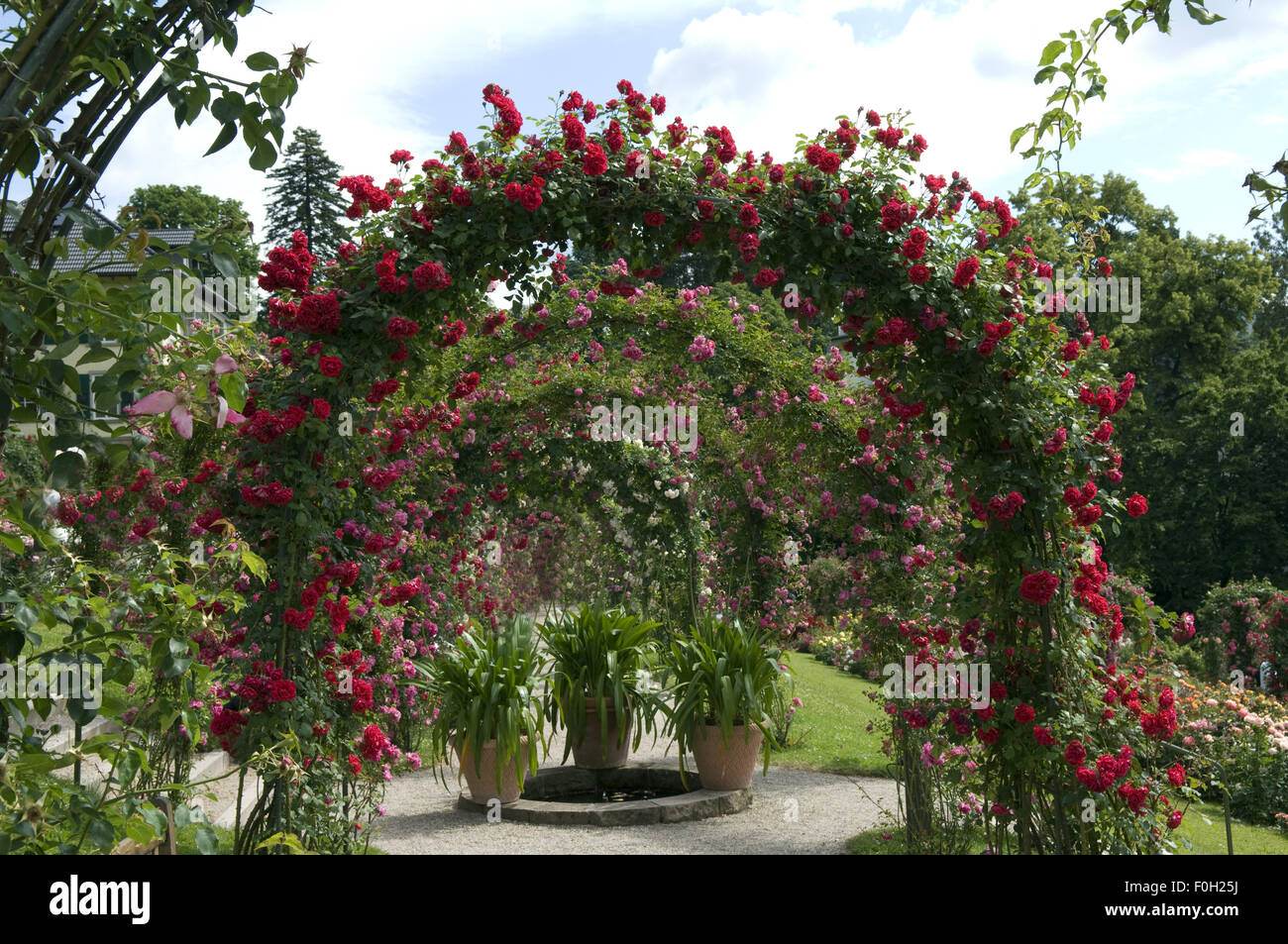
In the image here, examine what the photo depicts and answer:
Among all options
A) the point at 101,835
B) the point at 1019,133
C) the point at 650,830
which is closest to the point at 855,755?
the point at 650,830

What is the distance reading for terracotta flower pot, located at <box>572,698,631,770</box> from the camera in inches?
284

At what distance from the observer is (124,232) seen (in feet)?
5.68

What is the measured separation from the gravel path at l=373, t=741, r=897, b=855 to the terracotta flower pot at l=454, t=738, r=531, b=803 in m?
0.16

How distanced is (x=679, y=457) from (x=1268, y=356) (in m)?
16.6

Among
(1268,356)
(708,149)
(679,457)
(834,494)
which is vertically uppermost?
(1268,356)

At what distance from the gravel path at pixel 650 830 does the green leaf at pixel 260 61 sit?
4.43 m

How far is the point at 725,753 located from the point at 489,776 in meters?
1.55

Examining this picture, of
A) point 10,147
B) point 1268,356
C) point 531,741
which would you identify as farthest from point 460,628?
point 1268,356

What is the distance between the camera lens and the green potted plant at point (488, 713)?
6.32 metres

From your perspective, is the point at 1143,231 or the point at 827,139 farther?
the point at 1143,231

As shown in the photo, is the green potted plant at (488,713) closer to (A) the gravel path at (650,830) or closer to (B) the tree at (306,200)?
(A) the gravel path at (650,830)

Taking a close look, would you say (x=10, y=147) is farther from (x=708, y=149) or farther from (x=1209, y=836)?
(x=1209, y=836)

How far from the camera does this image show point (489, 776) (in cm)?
644

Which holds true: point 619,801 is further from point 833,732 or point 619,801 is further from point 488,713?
point 833,732
